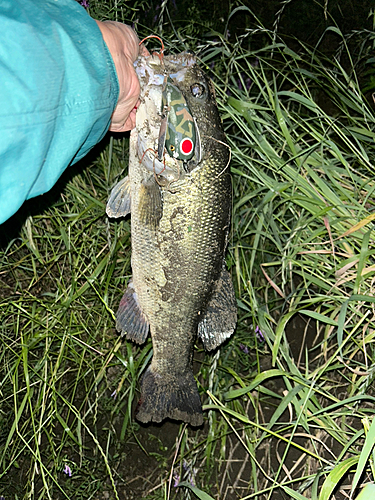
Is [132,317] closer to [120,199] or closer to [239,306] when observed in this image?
[120,199]

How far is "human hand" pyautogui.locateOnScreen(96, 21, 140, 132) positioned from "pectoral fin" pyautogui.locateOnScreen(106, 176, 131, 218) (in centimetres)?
34

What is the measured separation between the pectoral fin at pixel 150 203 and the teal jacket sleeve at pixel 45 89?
1.56ft

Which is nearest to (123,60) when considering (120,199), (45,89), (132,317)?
(45,89)

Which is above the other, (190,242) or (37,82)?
(37,82)

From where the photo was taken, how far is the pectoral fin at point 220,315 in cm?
267

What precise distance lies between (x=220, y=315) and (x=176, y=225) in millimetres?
617

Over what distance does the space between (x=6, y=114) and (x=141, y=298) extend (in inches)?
51.7

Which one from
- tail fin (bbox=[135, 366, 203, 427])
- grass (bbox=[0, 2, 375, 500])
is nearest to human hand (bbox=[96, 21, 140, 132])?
grass (bbox=[0, 2, 375, 500])

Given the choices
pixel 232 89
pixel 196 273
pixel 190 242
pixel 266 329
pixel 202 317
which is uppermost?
pixel 232 89

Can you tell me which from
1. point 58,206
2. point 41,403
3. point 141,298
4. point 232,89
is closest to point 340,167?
point 232,89

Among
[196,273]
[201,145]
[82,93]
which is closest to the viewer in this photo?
[82,93]

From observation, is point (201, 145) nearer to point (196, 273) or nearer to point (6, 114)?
point (196, 273)

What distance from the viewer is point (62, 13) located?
71.8 inches

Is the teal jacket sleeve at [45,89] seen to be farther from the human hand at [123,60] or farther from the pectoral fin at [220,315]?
the pectoral fin at [220,315]
